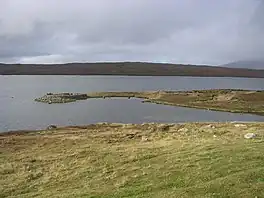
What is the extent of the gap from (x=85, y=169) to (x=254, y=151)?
9.57m

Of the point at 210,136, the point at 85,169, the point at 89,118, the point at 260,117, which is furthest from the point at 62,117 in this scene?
the point at 85,169

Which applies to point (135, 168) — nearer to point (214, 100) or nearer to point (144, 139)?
point (144, 139)

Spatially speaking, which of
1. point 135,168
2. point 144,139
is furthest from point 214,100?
point 135,168

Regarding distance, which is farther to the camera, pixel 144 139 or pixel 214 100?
pixel 214 100

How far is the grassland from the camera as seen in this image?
17281mm

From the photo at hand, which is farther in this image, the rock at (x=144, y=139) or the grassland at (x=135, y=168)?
the rock at (x=144, y=139)

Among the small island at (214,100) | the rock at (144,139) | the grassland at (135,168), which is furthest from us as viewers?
the small island at (214,100)

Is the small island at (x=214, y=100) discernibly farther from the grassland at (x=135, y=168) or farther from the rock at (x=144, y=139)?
the grassland at (x=135, y=168)

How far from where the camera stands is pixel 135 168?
22312 millimetres

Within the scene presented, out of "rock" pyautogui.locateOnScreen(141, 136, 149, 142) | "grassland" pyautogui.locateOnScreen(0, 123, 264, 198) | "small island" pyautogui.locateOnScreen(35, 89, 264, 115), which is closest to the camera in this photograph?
"grassland" pyautogui.locateOnScreen(0, 123, 264, 198)

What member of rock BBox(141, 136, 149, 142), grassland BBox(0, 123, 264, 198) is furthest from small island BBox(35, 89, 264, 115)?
grassland BBox(0, 123, 264, 198)

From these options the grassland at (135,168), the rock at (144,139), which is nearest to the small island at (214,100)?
the rock at (144,139)

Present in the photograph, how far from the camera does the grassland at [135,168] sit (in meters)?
17.3

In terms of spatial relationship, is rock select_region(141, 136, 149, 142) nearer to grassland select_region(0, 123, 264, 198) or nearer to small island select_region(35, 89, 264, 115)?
grassland select_region(0, 123, 264, 198)
